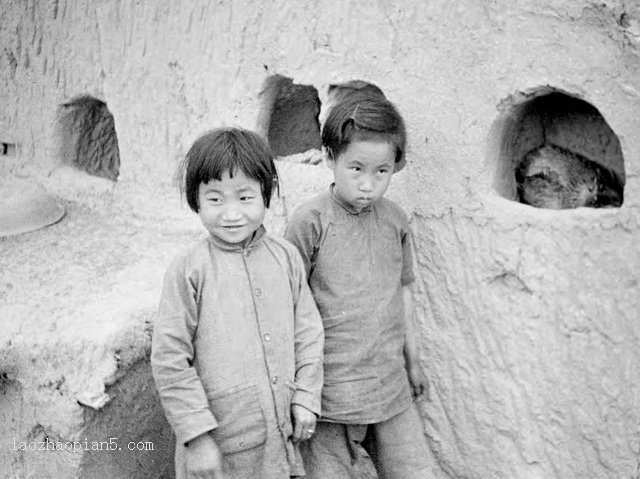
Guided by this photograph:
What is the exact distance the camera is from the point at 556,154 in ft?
6.84

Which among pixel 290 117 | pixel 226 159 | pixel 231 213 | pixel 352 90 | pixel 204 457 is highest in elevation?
pixel 352 90

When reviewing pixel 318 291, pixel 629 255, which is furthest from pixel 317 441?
pixel 629 255

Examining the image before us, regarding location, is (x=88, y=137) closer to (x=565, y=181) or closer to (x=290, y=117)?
(x=290, y=117)

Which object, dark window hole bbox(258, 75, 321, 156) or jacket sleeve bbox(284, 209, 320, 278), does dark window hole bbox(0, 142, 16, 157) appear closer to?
dark window hole bbox(258, 75, 321, 156)

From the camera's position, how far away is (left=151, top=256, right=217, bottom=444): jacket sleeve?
1.69 metres

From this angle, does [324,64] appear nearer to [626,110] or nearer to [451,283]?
[451,283]

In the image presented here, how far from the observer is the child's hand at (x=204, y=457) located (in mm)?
1715

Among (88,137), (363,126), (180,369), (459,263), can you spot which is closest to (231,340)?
(180,369)

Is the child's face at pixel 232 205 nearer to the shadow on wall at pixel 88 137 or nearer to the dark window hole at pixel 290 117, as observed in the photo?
the dark window hole at pixel 290 117

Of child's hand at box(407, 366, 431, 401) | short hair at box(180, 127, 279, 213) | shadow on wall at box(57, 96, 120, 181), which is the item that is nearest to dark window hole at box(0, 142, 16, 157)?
shadow on wall at box(57, 96, 120, 181)

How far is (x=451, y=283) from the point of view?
214cm

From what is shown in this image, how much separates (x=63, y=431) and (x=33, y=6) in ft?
5.49

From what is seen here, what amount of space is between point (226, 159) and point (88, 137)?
5.20ft

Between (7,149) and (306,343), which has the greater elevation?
(7,149)
